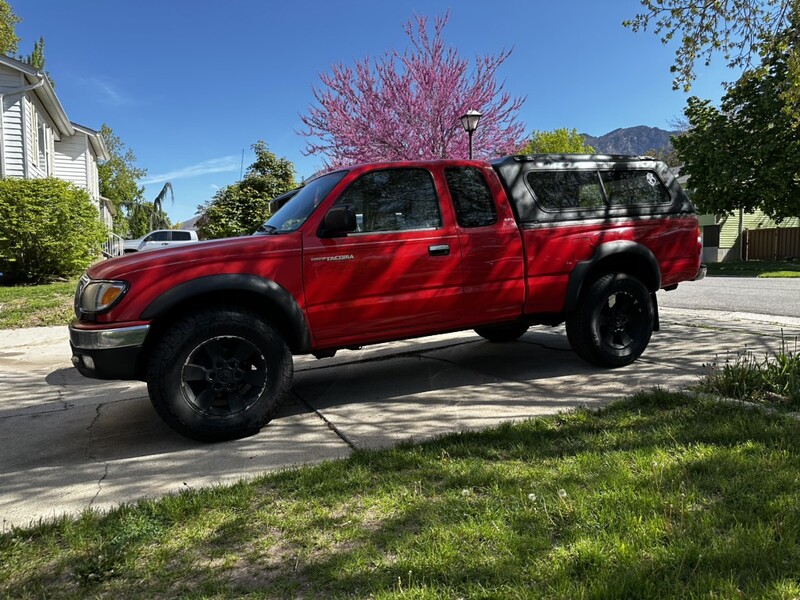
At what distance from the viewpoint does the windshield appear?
14.4 ft

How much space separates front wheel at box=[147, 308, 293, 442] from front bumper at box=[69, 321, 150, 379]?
0.13 metres

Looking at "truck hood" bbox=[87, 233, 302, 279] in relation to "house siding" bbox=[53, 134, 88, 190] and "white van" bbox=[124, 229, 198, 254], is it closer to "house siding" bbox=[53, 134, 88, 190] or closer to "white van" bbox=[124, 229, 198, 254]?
"house siding" bbox=[53, 134, 88, 190]

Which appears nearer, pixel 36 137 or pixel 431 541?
pixel 431 541

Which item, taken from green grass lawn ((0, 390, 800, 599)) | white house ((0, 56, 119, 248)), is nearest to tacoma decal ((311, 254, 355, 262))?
green grass lawn ((0, 390, 800, 599))

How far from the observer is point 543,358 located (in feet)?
20.1

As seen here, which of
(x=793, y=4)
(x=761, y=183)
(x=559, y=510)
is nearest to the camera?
(x=559, y=510)

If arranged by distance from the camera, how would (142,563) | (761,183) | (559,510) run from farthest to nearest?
(761,183) → (559,510) → (142,563)

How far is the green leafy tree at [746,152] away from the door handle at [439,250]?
2178cm

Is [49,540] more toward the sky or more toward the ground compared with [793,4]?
more toward the ground

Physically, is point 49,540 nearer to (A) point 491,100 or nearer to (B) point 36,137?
(B) point 36,137

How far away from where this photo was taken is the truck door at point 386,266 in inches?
165

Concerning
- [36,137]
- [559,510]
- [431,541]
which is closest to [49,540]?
[431,541]

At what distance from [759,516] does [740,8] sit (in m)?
8.20

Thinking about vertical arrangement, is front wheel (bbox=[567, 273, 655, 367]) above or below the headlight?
below
